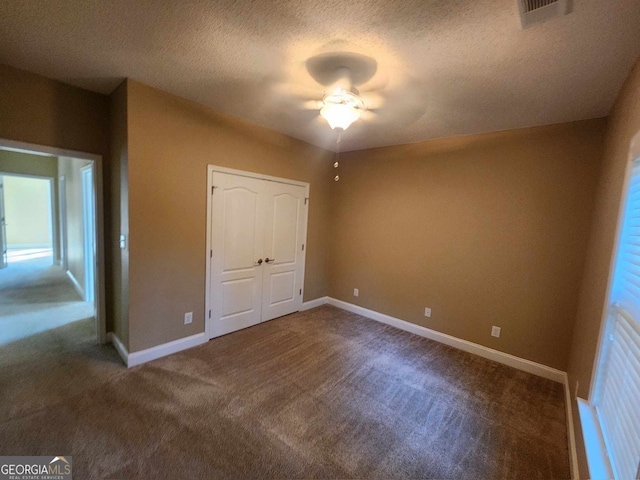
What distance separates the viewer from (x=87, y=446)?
1.65 metres

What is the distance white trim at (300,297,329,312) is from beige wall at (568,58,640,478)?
3.08 m

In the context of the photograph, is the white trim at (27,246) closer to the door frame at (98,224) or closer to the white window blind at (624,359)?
the door frame at (98,224)

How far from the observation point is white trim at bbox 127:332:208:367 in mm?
2508

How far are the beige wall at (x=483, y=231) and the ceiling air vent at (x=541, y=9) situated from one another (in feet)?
5.82

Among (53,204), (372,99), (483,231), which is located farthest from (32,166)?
(483,231)

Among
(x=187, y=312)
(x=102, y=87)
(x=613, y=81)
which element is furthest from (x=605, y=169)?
(x=102, y=87)

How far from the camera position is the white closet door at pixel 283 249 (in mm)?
3582

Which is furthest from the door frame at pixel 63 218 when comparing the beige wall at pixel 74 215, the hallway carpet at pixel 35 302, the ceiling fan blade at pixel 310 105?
the ceiling fan blade at pixel 310 105

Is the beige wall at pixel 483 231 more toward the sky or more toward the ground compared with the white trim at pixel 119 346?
more toward the sky

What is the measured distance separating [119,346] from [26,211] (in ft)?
32.6

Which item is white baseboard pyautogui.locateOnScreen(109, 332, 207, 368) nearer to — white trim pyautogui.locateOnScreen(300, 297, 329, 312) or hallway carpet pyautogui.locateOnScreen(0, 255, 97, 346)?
hallway carpet pyautogui.locateOnScreen(0, 255, 97, 346)

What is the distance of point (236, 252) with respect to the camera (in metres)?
3.23

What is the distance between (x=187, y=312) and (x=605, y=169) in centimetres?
405

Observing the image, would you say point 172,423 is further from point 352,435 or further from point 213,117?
point 213,117
